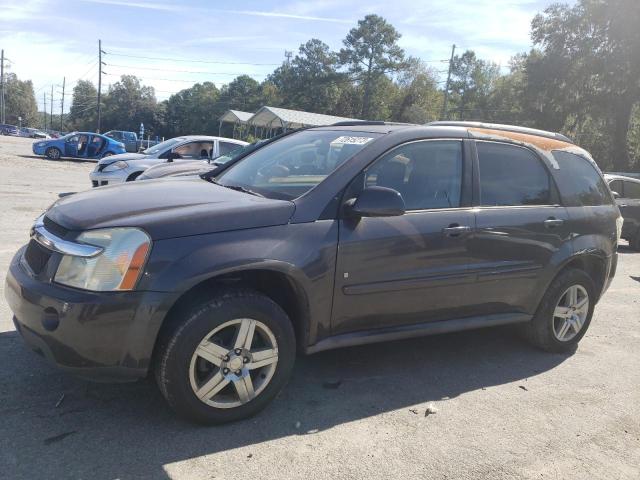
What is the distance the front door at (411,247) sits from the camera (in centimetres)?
337

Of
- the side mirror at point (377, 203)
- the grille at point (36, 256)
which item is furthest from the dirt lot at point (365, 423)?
the side mirror at point (377, 203)

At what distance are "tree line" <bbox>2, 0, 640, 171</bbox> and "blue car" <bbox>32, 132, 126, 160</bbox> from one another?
93.7ft

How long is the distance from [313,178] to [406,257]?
796mm

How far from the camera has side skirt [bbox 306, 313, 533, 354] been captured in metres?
3.41

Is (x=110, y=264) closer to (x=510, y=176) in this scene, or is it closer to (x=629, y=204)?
(x=510, y=176)

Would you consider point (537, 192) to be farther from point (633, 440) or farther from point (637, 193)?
point (637, 193)

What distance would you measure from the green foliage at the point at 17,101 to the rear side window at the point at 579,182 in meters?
126

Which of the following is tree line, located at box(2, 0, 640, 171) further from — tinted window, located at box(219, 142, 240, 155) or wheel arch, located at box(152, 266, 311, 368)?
wheel arch, located at box(152, 266, 311, 368)

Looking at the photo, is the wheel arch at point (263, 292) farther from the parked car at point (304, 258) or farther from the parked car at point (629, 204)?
the parked car at point (629, 204)

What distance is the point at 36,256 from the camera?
3.00 m

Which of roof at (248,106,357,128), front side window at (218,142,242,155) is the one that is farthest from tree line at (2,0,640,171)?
front side window at (218,142,242,155)

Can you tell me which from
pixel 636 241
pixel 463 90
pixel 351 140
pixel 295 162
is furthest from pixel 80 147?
pixel 463 90

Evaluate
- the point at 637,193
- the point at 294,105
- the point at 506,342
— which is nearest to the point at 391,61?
the point at 294,105

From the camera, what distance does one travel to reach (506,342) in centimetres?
491
